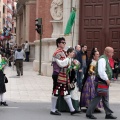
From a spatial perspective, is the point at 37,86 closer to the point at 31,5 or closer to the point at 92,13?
the point at 92,13

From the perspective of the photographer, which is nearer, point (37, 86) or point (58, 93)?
point (58, 93)

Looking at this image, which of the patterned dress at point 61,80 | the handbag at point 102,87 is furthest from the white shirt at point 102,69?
the patterned dress at point 61,80

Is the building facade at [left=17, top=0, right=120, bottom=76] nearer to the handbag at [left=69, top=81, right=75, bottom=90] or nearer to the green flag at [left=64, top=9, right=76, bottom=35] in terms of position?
the green flag at [left=64, top=9, right=76, bottom=35]

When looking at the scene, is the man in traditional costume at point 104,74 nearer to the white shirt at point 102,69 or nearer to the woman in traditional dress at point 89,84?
the white shirt at point 102,69

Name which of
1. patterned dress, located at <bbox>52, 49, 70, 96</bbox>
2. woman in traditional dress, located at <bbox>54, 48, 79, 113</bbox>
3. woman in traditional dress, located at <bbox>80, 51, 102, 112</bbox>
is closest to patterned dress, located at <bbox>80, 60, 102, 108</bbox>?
woman in traditional dress, located at <bbox>80, 51, 102, 112</bbox>

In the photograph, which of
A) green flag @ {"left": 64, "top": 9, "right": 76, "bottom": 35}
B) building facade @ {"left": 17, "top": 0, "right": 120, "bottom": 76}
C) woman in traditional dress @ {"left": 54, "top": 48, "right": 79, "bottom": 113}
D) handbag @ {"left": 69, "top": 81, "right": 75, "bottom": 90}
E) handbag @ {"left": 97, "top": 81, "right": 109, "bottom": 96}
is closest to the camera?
handbag @ {"left": 97, "top": 81, "right": 109, "bottom": 96}

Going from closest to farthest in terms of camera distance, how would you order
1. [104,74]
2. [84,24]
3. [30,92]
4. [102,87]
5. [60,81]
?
[104,74] < [102,87] < [60,81] < [30,92] < [84,24]

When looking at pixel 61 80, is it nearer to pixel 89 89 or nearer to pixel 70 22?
pixel 89 89

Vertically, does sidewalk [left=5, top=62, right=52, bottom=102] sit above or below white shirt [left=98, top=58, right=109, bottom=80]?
below

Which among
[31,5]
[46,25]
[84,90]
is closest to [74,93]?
[84,90]

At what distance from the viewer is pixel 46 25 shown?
19.4m

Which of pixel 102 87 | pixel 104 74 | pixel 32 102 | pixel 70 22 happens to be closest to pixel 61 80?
pixel 102 87

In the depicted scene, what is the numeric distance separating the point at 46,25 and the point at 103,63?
1144cm

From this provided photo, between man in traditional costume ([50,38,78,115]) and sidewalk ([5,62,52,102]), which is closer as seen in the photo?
man in traditional costume ([50,38,78,115])
